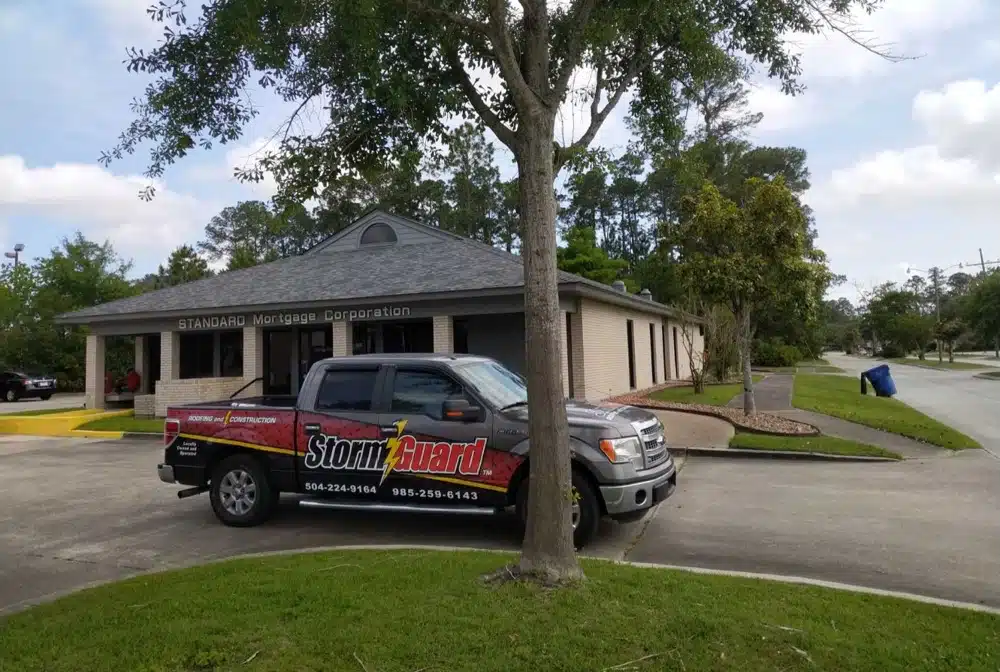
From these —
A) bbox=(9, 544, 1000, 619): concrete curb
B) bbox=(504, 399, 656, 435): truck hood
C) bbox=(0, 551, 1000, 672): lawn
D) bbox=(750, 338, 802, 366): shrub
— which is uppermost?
bbox=(750, 338, 802, 366): shrub

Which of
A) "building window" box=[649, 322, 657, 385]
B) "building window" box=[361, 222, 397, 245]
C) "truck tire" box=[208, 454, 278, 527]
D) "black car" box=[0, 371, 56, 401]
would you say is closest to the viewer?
"truck tire" box=[208, 454, 278, 527]

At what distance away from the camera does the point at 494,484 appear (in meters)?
6.59

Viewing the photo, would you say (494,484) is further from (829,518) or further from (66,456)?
(66,456)

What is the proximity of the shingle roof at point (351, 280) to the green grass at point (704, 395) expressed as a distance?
3.72 m

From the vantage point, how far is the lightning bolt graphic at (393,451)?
6.98 meters

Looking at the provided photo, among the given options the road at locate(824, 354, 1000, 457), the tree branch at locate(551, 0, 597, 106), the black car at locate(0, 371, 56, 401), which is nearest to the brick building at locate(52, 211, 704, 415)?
the road at locate(824, 354, 1000, 457)

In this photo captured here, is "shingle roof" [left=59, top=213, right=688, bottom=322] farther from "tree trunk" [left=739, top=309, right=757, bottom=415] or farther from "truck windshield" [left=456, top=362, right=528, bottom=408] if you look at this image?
"truck windshield" [left=456, top=362, right=528, bottom=408]

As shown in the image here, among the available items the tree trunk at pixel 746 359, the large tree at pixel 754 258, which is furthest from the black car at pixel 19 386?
the tree trunk at pixel 746 359

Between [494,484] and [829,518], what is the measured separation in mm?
3702

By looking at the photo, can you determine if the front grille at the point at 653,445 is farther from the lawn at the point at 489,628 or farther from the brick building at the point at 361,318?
the brick building at the point at 361,318

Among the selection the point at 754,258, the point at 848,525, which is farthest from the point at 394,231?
the point at 848,525

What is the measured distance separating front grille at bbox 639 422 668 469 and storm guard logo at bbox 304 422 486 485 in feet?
5.13

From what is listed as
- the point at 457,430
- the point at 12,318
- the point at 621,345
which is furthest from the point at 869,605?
the point at 12,318

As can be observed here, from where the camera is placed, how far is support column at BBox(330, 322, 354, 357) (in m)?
18.8
